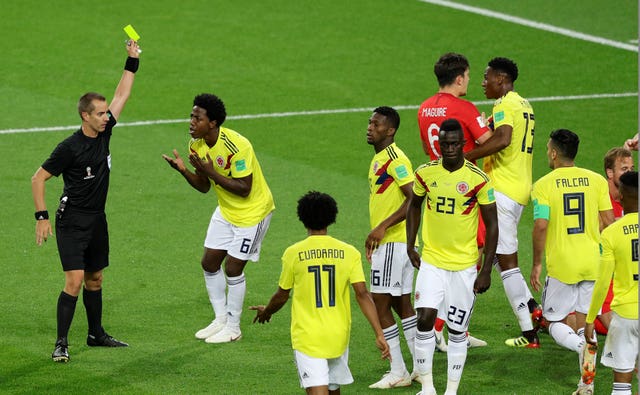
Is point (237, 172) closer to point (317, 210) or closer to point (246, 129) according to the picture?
point (317, 210)

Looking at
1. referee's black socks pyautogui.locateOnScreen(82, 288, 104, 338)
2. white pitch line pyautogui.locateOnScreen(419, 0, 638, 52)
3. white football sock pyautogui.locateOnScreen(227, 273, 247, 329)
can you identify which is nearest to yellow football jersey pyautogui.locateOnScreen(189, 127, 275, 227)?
white football sock pyautogui.locateOnScreen(227, 273, 247, 329)

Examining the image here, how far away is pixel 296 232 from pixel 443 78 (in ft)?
15.1

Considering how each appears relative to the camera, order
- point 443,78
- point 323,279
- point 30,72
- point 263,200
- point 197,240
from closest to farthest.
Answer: point 323,279, point 443,78, point 263,200, point 197,240, point 30,72

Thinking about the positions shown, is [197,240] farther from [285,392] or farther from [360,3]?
[360,3]

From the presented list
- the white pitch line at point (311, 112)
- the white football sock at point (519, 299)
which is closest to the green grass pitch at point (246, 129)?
the white pitch line at point (311, 112)

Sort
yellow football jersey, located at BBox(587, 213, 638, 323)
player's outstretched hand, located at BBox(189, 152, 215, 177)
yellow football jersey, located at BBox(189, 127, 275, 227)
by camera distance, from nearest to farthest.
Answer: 1. yellow football jersey, located at BBox(587, 213, 638, 323)
2. player's outstretched hand, located at BBox(189, 152, 215, 177)
3. yellow football jersey, located at BBox(189, 127, 275, 227)

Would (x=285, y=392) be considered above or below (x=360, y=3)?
below

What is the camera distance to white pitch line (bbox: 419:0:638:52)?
24.7 metres

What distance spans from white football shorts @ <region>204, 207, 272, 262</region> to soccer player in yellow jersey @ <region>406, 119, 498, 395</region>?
2309 mm

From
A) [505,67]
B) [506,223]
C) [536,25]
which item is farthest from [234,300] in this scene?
[536,25]

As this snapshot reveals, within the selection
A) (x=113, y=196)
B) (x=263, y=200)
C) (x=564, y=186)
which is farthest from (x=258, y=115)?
(x=564, y=186)

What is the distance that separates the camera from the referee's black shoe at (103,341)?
38.0 ft

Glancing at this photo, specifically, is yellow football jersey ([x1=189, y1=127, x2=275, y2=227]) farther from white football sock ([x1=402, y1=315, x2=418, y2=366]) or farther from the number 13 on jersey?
the number 13 on jersey

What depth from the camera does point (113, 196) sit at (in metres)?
16.6
